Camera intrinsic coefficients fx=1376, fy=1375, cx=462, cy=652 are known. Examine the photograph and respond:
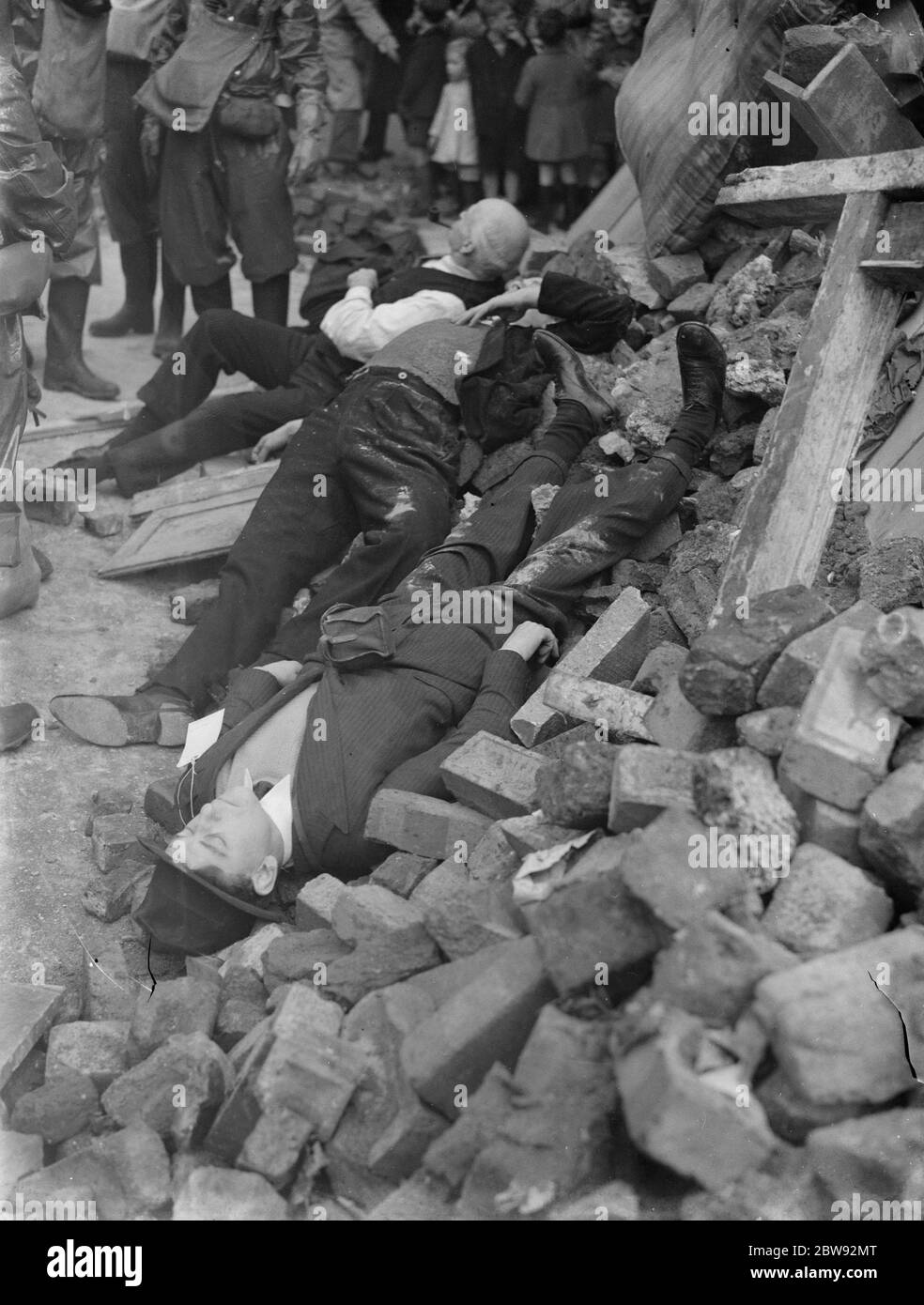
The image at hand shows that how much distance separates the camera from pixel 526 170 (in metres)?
9.78

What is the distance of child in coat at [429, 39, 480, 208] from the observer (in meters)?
9.71

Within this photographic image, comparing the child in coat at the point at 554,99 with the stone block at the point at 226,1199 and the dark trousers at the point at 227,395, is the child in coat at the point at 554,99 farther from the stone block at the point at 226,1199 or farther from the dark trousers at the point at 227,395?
the stone block at the point at 226,1199

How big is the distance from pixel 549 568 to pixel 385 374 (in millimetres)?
1254

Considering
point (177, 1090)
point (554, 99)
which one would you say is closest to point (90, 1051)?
point (177, 1090)

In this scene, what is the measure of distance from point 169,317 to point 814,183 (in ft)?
14.6

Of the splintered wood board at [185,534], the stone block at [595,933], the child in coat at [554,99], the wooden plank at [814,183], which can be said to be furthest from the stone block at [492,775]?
the child in coat at [554,99]

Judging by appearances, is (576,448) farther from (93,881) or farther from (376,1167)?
(376,1167)

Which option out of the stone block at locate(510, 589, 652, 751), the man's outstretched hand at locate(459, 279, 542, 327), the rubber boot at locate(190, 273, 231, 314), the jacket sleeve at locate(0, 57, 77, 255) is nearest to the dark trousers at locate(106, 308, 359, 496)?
the man's outstretched hand at locate(459, 279, 542, 327)

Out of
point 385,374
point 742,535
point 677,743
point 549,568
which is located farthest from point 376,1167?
point 385,374

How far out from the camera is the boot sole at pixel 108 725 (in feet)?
15.2

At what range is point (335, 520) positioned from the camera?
5.43 m

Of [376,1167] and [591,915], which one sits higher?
[591,915]

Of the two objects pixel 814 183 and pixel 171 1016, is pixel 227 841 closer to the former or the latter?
pixel 171 1016

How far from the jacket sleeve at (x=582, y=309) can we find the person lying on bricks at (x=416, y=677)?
0.45 metres
